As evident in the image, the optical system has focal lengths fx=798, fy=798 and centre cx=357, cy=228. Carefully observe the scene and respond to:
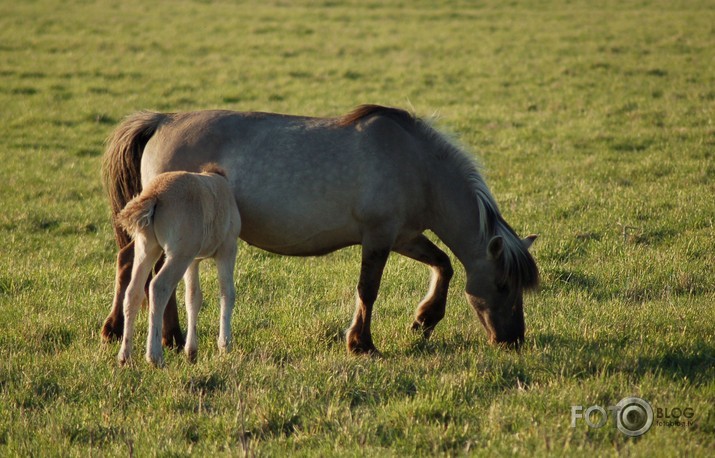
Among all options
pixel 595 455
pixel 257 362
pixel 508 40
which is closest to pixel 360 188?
pixel 257 362

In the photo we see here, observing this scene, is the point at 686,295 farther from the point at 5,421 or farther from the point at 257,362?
the point at 5,421

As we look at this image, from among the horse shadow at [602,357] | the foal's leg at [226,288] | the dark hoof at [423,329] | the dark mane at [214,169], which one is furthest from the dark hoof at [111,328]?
the dark hoof at [423,329]

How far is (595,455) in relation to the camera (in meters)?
4.21

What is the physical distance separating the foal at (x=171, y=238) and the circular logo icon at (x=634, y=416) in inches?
108

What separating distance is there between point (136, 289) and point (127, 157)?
59.6 inches

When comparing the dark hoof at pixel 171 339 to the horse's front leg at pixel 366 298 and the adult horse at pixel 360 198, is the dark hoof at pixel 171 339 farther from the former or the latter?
the horse's front leg at pixel 366 298

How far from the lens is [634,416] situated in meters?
4.68

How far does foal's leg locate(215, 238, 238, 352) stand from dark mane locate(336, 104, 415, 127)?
1.42m

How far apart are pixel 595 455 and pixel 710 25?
2240 centimetres

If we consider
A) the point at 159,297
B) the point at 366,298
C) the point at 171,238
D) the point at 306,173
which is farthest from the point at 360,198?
the point at 159,297

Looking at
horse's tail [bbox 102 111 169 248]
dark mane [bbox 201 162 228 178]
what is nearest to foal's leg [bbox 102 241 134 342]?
horse's tail [bbox 102 111 169 248]

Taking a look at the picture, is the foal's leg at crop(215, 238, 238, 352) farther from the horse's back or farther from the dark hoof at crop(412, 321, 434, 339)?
the dark hoof at crop(412, 321, 434, 339)

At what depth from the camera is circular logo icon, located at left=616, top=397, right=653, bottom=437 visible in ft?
14.7

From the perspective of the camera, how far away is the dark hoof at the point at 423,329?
21.2ft
